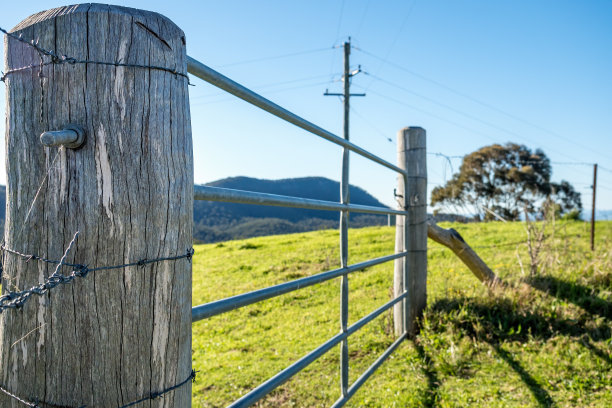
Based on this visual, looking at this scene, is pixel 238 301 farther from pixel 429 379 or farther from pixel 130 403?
pixel 429 379

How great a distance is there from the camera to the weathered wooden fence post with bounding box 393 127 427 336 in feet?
14.2

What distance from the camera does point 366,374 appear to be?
10.3 feet

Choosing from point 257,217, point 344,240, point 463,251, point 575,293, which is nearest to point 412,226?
point 463,251

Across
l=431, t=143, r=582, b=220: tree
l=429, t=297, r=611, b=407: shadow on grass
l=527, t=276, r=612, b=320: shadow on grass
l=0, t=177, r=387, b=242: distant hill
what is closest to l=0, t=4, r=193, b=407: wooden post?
l=429, t=297, r=611, b=407: shadow on grass

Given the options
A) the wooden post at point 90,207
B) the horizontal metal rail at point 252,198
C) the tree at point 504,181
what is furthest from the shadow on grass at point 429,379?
the tree at point 504,181

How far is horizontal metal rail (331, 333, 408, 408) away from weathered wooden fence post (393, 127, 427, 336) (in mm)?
254

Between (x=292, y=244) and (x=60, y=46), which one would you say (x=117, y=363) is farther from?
(x=292, y=244)

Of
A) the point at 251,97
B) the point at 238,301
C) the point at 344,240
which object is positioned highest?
the point at 251,97

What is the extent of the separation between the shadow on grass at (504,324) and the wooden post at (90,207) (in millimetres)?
3597

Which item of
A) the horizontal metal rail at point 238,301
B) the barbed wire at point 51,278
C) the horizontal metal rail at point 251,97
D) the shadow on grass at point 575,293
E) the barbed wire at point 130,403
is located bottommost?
the shadow on grass at point 575,293

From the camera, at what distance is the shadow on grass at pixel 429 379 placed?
3.15m

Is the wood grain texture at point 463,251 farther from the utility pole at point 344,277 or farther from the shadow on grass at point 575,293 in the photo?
the utility pole at point 344,277

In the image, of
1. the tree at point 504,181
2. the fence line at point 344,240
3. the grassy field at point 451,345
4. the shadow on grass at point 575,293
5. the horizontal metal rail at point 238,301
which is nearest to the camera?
the horizontal metal rail at point 238,301

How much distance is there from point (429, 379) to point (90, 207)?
10.5 feet
